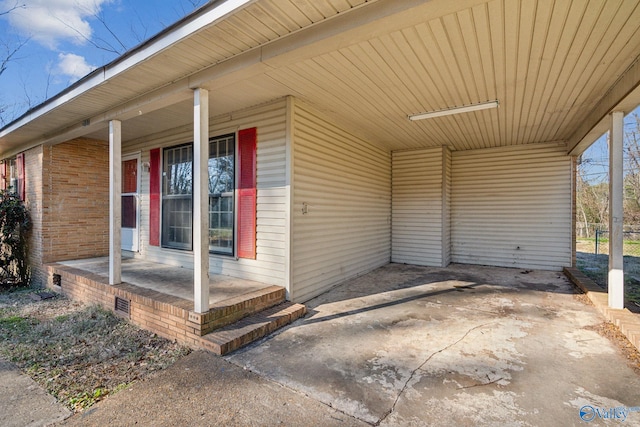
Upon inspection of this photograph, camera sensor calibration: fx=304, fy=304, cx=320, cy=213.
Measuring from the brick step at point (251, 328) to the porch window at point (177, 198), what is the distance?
2415 millimetres

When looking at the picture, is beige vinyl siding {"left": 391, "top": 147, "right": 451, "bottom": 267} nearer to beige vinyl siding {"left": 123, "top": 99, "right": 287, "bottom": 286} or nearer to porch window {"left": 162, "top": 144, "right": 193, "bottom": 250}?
beige vinyl siding {"left": 123, "top": 99, "right": 287, "bottom": 286}

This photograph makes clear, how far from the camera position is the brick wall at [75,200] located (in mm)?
5828

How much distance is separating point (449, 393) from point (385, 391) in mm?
471

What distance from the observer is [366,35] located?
2.33 metres

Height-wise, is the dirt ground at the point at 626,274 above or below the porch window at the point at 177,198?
below

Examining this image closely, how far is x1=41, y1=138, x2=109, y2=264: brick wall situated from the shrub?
81cm

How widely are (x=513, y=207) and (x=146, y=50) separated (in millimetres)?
7608

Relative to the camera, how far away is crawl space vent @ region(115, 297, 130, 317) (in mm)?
3868

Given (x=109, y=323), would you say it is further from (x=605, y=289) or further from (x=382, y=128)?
(x=605, y=289)

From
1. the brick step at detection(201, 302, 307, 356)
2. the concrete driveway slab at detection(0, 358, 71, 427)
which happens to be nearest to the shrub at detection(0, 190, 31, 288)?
the concrete driveway slab at detection(0, 358, 71, 427)

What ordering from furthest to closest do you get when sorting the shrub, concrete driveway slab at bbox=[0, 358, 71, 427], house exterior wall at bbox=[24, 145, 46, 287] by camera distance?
the shrub
house exterior wall at bbox=[24, 145, 46, 287]
concrete driveway slab at bbox=[0, 358, 71, 427]

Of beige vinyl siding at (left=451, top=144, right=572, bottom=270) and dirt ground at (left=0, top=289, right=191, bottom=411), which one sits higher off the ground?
beige vinyl siding at (left=451, top=144, right=572, bottom=270)

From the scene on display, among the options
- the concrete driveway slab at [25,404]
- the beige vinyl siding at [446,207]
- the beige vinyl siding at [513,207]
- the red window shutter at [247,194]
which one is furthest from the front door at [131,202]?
the beige vinyl siding at [513,207]

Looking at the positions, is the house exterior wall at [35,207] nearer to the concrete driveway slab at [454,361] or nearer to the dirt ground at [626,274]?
the concrete driveway slab at [454,361]
